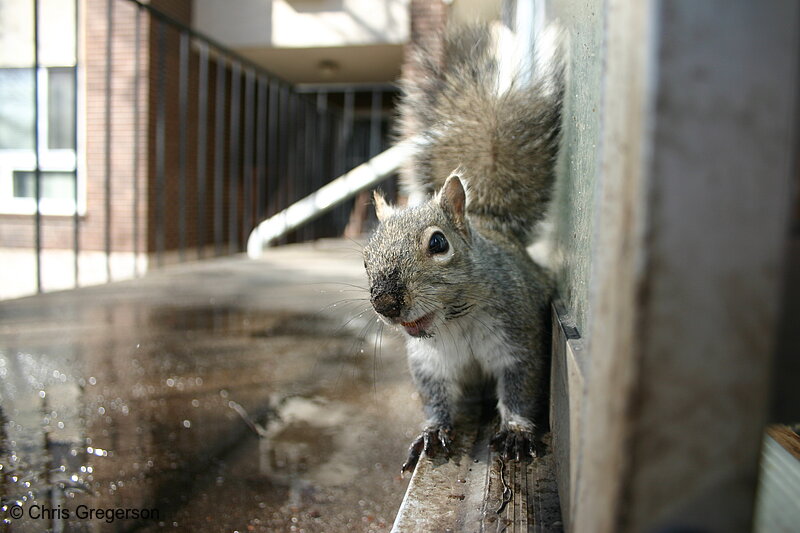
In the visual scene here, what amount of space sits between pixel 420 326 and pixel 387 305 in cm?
11

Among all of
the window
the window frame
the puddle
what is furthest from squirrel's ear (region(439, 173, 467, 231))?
the window

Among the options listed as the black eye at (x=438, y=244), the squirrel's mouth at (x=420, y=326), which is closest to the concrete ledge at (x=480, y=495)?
the squirrel's mouth at (x=420, y=326)

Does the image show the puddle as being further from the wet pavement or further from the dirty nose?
the dirty nose

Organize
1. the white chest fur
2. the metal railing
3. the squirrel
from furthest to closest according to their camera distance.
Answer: the metal railing, the white chest fur, the squirrel

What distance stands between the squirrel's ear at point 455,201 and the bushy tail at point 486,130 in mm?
304

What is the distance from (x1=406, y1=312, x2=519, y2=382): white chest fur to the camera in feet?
4.79

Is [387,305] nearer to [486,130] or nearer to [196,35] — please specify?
[486,130]

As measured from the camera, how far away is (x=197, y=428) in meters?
1.71

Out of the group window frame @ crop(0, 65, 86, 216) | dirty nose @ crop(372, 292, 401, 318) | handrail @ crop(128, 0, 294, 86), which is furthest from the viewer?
window frame @ crop(0, 65, 86, 216)

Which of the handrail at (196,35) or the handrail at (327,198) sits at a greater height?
the handrail at (196,35)

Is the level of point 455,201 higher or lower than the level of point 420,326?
higher

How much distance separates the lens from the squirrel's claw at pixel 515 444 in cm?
135

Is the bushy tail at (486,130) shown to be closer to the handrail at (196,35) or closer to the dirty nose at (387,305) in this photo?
the dirty nose at (387,305)

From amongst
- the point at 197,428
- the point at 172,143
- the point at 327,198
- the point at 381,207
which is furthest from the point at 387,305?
the point at 172,143
